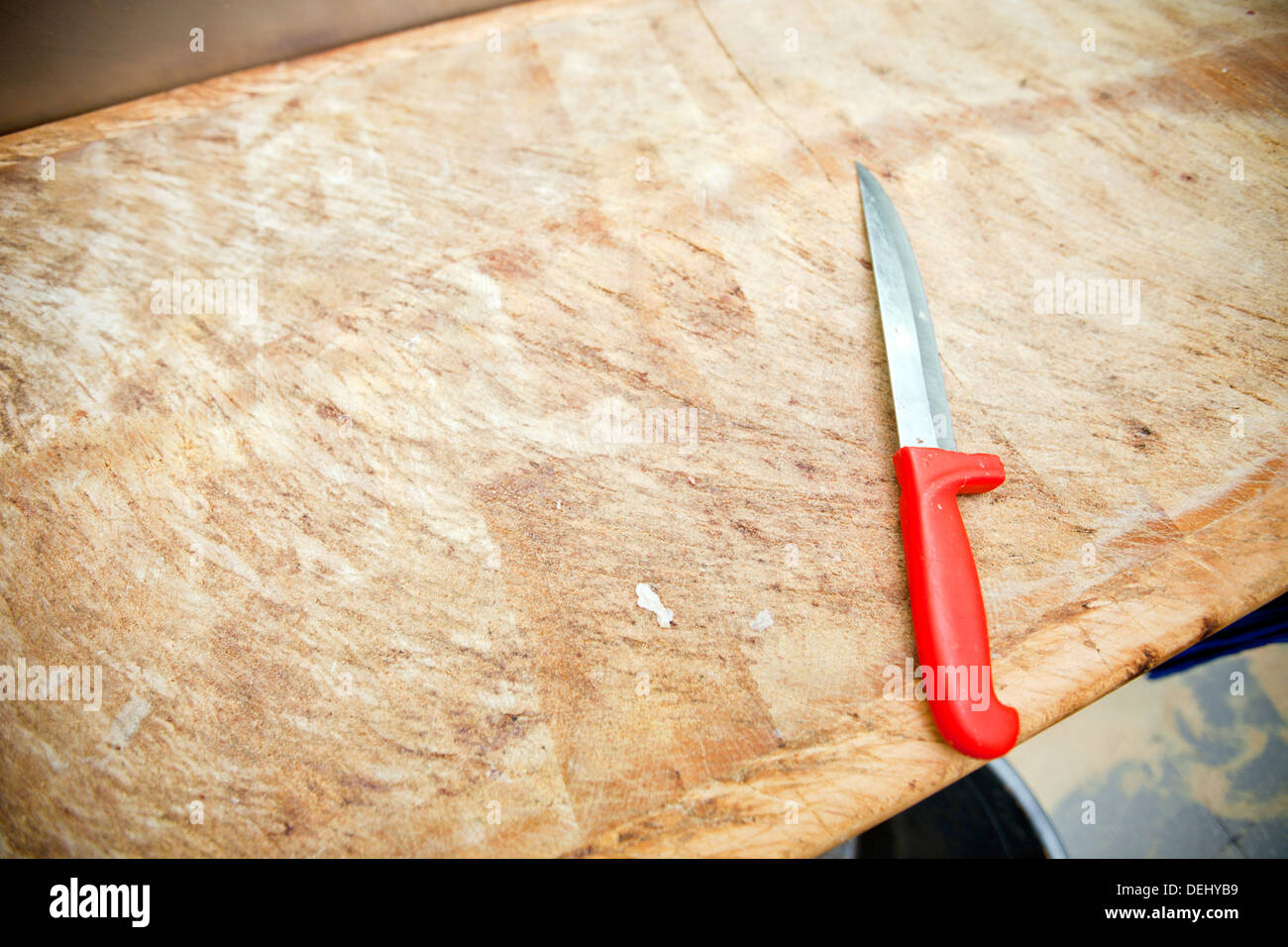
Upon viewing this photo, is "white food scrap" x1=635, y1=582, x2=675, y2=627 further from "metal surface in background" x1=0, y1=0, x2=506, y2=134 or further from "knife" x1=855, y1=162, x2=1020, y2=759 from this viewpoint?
"metal surface in background" x1=0, y1=0, x2=506, y2=134

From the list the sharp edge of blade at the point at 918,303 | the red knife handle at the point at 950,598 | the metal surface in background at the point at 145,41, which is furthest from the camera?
the metal surface in background at the point at 145,41

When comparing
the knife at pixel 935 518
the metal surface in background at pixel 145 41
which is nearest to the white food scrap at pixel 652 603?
the knife at pixel 935 518

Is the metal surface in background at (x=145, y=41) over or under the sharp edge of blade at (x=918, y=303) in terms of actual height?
over

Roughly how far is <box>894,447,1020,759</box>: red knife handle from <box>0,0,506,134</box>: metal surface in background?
1375 millimetres

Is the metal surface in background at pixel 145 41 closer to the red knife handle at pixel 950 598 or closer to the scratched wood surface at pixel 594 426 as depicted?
the scratched wood surface at pixel 594 426

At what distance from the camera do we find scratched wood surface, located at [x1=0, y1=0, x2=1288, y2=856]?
831mm

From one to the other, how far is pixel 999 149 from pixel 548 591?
3.97 ft

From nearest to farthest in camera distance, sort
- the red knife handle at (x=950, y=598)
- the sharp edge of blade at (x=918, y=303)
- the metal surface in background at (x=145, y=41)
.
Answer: the red knife handle at (x=950, y=598) < the sharp edge of blade at (x=918, y=303) < the metal surface in background at (x=145, y=41)

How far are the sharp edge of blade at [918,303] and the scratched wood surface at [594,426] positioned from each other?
0.13 feet

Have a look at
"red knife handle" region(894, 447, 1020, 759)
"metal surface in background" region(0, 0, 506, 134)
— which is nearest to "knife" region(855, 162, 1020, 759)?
"red knife handle" region(894, 447, 1020, 759)

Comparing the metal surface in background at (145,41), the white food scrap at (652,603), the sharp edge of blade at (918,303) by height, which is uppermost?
the metal surface in background at (145,41)

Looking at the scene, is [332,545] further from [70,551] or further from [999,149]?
[999,149]

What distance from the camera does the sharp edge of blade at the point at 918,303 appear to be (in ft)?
3.35

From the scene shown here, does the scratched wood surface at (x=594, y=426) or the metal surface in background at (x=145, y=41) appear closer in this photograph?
the scratched wood surface at (x=594, y=426)
